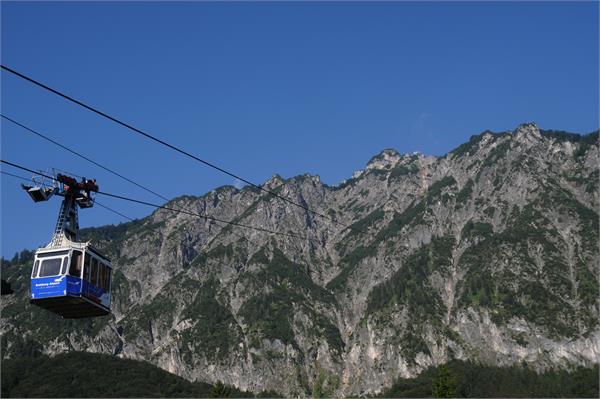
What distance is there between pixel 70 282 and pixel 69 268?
94cm

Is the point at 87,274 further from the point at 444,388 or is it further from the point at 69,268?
the point at 444,388

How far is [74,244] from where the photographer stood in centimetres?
4569

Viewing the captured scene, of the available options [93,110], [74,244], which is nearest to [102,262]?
[74,244]

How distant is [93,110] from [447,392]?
489ft

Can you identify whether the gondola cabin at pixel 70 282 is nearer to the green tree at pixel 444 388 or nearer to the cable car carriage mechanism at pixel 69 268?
the cable car carriage mechanism at pixel 69 268

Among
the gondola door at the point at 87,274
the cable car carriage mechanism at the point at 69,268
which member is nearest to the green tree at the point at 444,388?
the cable car carriage mechanism at the point at 69,268

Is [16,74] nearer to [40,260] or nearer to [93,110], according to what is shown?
[93,110]

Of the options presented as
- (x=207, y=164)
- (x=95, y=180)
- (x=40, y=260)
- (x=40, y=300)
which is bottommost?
(x=40, y=300)

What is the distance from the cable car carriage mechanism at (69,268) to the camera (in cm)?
4319

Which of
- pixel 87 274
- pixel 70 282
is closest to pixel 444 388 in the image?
pixel 87 274

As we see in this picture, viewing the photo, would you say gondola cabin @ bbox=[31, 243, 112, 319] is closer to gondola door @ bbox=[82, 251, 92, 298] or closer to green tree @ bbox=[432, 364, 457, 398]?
gondola door @ bbox=[82, 251, 92, 298]

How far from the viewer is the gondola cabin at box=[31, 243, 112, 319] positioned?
141ft

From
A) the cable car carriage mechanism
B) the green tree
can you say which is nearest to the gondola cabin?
the cable car carriage mechanism

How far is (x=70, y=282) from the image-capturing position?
43375 mm
